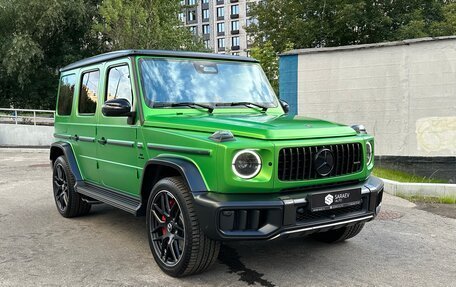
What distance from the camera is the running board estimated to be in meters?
4.52

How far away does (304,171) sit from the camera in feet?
12.0

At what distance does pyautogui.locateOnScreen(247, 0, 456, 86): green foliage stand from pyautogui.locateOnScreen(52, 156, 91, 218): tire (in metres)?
23.7

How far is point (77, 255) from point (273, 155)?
2422 mm

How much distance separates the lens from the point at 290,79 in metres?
11.2

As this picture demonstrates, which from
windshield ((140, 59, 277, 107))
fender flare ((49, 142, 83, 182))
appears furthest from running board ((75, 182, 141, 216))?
windshield ((140, 59, 277, 107))

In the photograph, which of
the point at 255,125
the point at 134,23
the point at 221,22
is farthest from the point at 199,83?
the point at 221,22

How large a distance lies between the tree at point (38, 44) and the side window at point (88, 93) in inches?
937

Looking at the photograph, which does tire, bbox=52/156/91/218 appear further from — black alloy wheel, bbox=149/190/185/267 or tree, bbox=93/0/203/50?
tree, bbox=93/0/203/50

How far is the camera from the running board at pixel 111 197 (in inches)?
178

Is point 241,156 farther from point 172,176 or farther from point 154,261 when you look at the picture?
point 154,261

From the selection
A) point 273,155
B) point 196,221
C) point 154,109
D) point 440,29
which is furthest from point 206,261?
point 440,29

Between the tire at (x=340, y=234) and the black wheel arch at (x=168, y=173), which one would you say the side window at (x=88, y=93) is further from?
the tire at (x=340, y=234)

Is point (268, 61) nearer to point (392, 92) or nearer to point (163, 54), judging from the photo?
point (392, 92)

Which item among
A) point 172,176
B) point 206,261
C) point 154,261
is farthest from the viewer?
point 154,261
